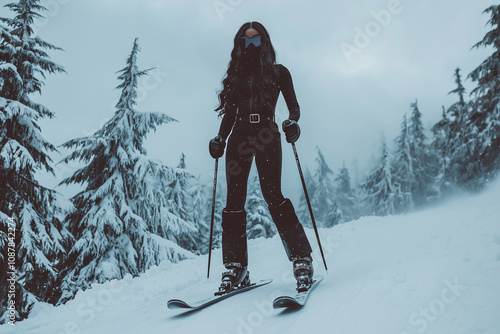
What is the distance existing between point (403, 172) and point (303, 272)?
31610mm

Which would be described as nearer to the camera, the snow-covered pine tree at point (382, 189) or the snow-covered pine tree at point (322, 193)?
the snow-covered pine tree at point (382, 189)

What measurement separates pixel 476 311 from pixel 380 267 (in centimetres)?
151

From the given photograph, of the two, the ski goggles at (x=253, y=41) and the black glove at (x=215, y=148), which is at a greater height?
the ski goggles at (x=253, y=41)

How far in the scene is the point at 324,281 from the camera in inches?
151

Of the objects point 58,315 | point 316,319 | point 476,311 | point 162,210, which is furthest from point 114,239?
point 476,311

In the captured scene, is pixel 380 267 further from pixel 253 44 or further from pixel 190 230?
pixel 190 230

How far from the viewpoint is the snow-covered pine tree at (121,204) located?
1199 cm

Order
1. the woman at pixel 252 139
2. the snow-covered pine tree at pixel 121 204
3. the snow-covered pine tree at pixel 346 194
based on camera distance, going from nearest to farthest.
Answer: the woman at pixel 252 139
the snow-covered pine tree at pixel 121 204
the snow-covered pine tree at pixel 346 194

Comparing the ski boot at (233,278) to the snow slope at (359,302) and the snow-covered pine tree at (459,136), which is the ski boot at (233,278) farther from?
the snow-covered pine tree at (459,136)

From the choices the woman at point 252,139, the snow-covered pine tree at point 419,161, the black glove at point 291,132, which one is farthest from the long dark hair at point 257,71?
the snow-covered pine tree at point 419,161

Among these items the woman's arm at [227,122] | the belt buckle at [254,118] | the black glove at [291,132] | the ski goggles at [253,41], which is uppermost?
the ski goggles at [253,41]

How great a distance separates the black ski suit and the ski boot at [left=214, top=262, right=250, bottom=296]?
0.22 ft

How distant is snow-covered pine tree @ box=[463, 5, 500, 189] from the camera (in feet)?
54.4

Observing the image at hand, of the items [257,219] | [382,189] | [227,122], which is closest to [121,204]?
[227,122]
